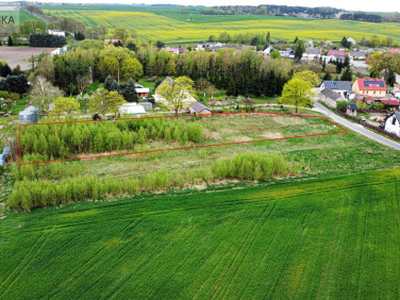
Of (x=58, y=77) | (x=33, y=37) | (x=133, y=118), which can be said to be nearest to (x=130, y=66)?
(x=58, y=77)

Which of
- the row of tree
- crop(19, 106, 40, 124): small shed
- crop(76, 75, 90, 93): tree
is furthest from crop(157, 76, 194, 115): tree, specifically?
crop(76, 75, 90, 93): tree

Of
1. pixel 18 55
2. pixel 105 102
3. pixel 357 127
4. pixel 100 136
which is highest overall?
pixel 18 55

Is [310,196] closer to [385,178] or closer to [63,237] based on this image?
[385,178]

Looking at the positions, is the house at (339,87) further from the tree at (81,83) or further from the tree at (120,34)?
the tree at (120,34)

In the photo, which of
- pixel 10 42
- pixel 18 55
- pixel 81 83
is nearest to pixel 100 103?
pixel 81 83

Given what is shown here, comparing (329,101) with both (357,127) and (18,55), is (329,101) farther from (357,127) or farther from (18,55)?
(18,55)
